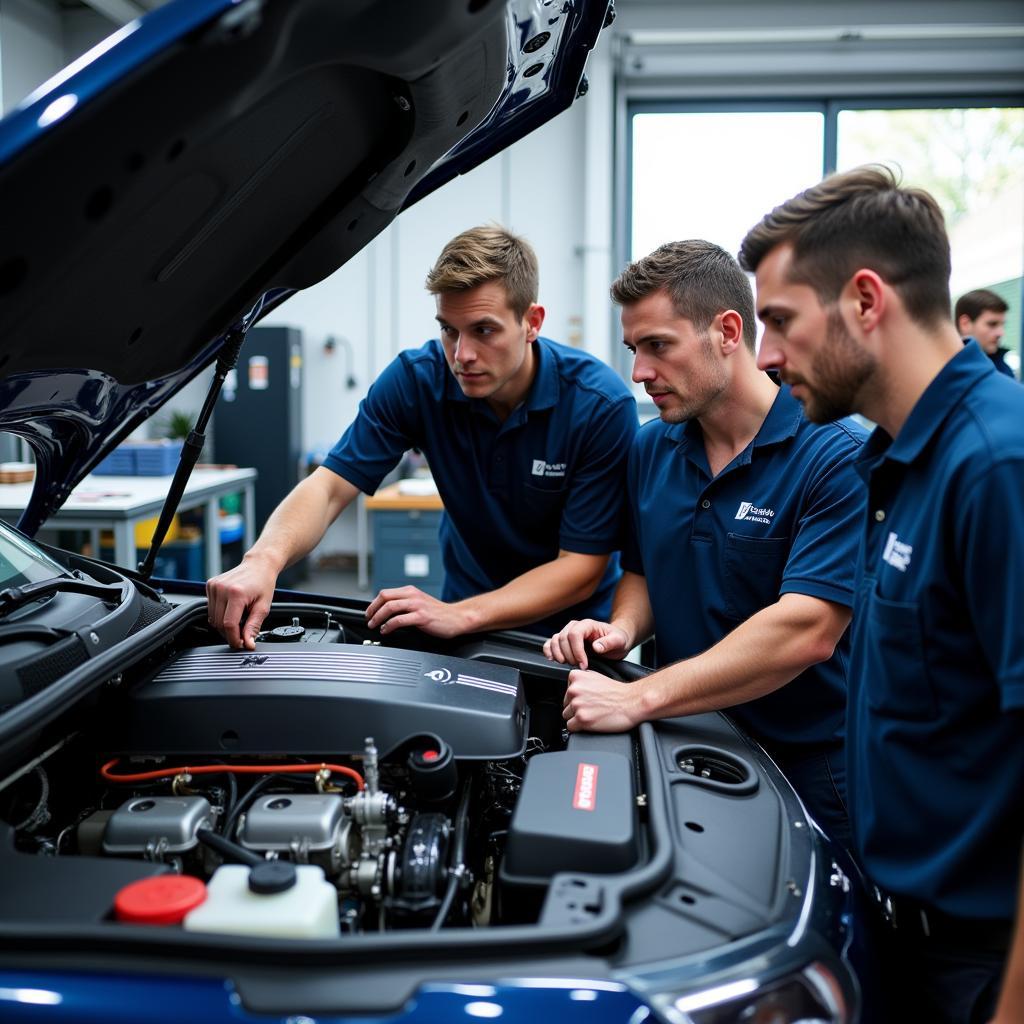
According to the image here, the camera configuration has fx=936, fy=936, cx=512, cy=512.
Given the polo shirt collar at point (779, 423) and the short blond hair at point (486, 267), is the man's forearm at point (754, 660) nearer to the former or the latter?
the polo shirt collar at point (779, 423)

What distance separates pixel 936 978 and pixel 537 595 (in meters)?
1.01

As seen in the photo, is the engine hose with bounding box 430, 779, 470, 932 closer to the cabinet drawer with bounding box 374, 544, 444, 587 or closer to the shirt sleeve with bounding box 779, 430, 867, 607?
the shirt sleeve with bounding box 779, 430, 867, 607

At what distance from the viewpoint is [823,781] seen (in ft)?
5.24

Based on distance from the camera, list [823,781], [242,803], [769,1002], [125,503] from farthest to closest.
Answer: [125,503]
[823,781]
[242,803]
[769,1002]

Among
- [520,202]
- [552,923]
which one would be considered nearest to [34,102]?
[552,923]

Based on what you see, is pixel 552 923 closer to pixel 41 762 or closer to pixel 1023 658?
pixel 1023 658

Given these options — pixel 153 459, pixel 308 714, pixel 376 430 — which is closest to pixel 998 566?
pixel 308 714

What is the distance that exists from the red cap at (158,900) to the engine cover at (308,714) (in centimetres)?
33

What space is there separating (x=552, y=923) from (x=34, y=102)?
0.89m

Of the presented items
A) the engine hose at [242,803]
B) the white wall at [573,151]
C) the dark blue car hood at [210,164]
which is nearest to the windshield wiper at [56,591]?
the dark blue car hood at [210,164]

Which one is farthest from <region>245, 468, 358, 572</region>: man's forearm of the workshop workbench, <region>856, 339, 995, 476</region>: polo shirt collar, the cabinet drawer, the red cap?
the cabinet drawer

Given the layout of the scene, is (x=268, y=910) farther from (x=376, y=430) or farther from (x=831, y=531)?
(x=376, y=430)

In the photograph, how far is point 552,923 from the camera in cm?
89

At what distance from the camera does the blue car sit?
83 centimetres
